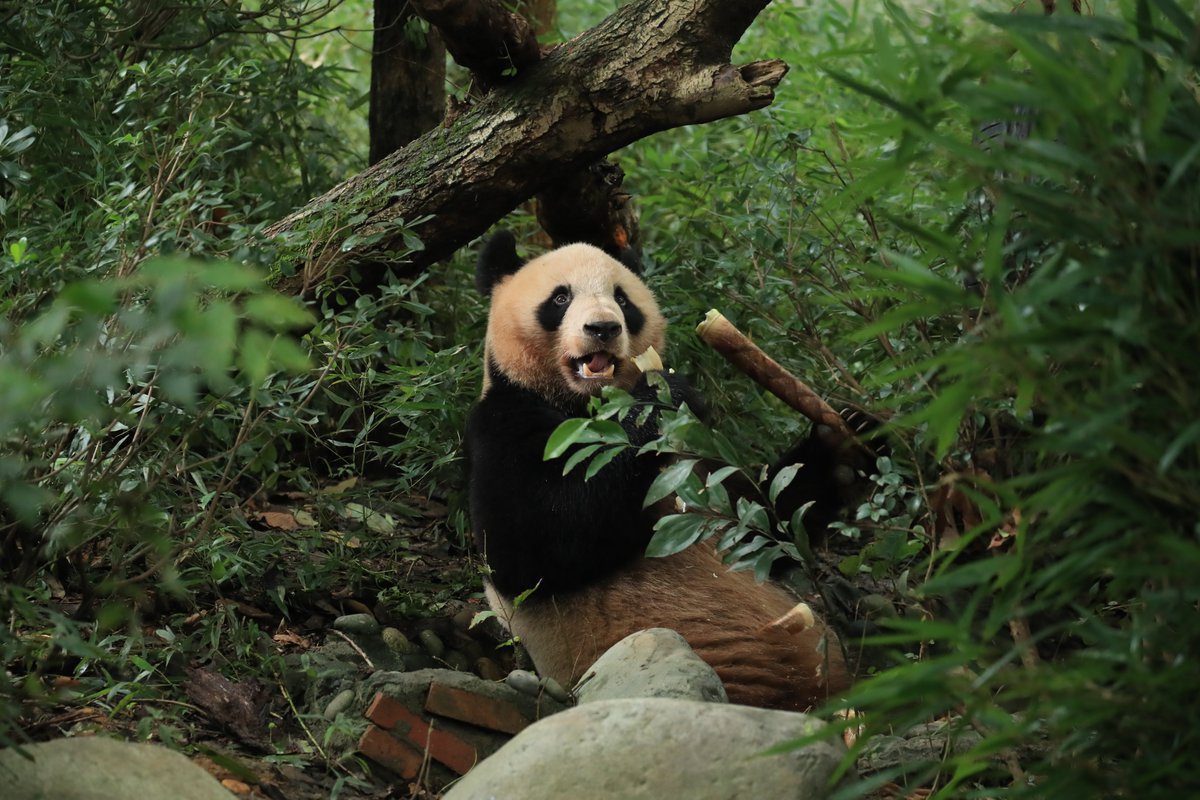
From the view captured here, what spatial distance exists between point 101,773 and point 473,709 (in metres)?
1.18

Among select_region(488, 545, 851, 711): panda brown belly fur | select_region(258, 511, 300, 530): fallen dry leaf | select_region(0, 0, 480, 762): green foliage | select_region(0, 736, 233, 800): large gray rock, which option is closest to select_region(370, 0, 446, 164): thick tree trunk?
select_region(0, 0, 480, 762): green foliage

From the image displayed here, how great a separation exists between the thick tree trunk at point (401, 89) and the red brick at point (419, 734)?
300cm

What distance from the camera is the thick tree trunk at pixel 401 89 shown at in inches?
223

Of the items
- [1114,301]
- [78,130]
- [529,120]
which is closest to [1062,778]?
[1114,301]

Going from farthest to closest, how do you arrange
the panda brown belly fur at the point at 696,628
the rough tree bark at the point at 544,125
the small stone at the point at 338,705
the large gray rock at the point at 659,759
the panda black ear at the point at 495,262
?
the panda black ear at the point at 495,262 → the rough tree bark at the point at 544,125 → the panda brown belly fur at the point at 696,628 → the small stone at the point at 338,705 → the large gray rock at the point at 659,759

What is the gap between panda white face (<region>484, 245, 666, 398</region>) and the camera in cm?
450

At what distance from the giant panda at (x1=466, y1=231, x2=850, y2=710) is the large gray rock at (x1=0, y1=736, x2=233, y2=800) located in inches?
55.7

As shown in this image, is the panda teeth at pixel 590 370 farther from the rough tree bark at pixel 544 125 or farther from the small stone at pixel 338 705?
the small stone at pixel 338 705

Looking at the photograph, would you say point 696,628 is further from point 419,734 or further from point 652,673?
point 419,734

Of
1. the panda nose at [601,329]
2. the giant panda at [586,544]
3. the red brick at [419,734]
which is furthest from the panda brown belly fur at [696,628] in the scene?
the panda nose at [601,329]

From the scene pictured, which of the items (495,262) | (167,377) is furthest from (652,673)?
(495,262)

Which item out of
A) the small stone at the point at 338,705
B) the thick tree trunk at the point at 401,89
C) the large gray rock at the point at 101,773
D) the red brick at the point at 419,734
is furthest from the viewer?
the thick tree trunk at the point at 401,89

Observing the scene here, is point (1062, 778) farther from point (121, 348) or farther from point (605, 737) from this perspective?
point (121, 348)

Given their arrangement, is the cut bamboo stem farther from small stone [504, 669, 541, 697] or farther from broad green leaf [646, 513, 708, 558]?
small stone [504, 669, 541, 697]
